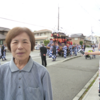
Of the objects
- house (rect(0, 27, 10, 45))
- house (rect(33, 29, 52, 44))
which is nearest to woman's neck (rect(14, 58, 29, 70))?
house (rect(0, 27, 10, 45))

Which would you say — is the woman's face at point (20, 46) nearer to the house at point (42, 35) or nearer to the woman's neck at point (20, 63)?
the woman's neck at point (20, 63)

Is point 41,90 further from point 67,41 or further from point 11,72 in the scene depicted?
point 67,41

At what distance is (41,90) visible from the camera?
125 centimetres

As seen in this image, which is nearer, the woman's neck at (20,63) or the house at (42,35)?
the woman's neck at (20,63)

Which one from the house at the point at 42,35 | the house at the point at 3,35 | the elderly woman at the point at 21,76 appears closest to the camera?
the elderly woman at the point at 21,76

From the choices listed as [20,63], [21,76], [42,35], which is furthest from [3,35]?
[21,76]

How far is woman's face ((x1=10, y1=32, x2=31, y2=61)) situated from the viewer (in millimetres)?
1199

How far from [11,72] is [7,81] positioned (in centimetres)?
10

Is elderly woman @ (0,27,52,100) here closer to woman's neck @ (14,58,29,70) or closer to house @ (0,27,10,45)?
woman's neck @ (14,58,29,70)

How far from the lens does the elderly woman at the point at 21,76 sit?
120cm

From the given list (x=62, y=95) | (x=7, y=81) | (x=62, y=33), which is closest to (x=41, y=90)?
(x=7, y=81)

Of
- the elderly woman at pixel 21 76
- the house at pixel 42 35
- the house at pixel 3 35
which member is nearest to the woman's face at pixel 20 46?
the elderly woman at pixel 21 76

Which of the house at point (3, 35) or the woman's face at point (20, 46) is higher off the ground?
the house at point (3, 35)

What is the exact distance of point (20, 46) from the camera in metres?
1.19
